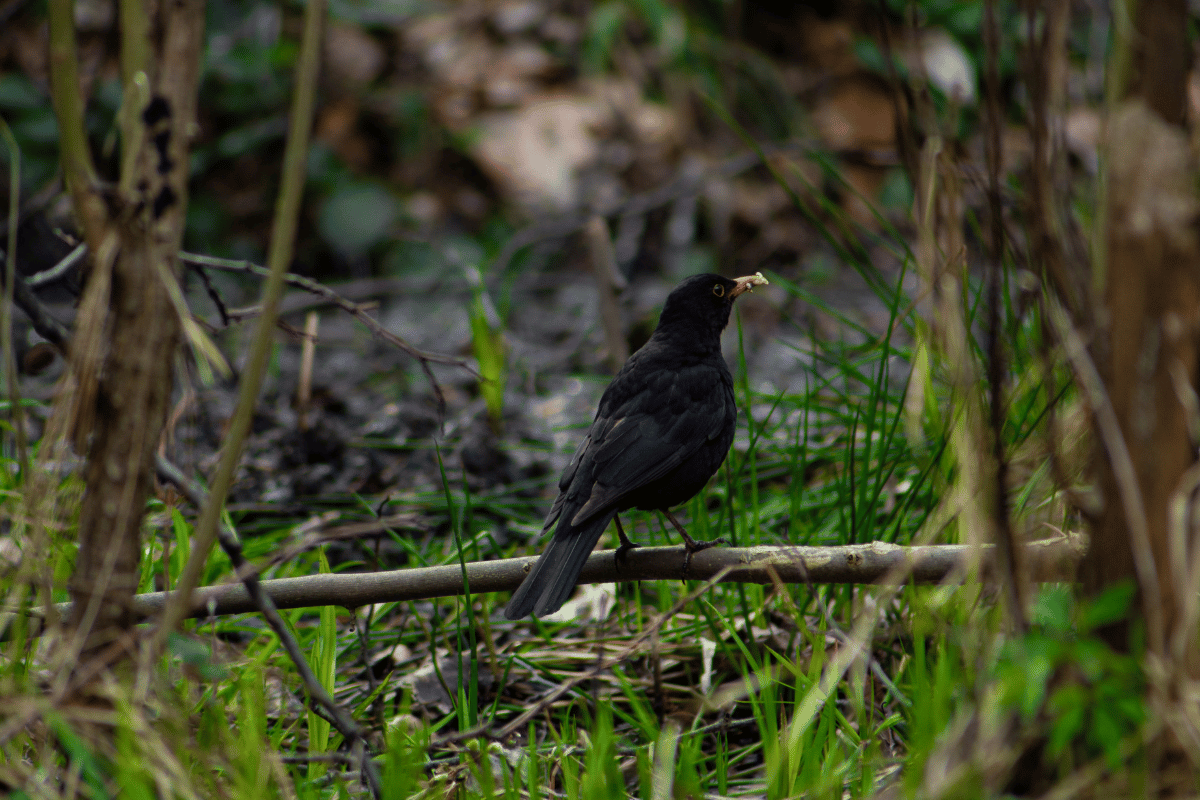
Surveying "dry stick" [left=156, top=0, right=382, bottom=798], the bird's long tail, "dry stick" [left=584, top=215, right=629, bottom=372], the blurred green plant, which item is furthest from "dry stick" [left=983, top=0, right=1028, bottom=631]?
"dry stick" [left=584, top=215, right=629, bottom=372]

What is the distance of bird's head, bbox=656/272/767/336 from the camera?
359 cm

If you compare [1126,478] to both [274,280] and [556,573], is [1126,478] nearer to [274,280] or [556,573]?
[274,280]

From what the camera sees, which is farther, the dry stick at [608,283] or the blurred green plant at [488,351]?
the dry stick at [608,283]

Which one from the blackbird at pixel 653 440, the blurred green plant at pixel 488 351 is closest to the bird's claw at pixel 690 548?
the blackbird at pixel 653 440

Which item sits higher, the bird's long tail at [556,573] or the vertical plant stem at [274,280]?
the vertical plant stem at [274,280]

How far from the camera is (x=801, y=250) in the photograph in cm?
664

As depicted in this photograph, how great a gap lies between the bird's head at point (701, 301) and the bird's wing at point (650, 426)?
9.9 inches

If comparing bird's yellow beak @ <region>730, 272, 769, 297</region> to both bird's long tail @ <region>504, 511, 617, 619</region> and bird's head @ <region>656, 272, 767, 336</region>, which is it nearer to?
bird's head @ <region>656, 272, 767, 336</region>

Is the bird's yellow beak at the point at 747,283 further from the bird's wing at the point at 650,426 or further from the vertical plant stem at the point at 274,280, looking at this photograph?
the vertical plant stem at the point at 274,280

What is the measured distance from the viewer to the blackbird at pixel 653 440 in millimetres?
2543

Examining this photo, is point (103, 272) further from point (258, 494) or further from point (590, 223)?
point (590, 223)

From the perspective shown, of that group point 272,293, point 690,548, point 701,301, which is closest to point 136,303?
point 272,293

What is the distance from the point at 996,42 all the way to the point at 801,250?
17.3 ft

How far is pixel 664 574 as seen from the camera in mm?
2492
